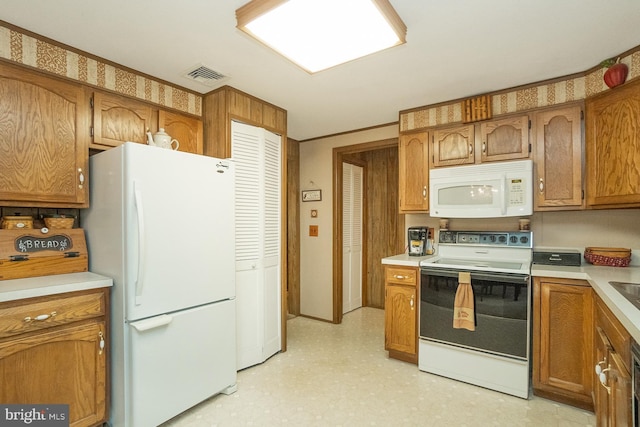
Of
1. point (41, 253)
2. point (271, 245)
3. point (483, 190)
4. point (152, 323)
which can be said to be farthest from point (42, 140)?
point (483, 190)

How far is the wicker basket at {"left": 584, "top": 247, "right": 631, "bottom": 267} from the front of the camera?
7.06 feet

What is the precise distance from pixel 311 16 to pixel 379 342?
2.91 metres

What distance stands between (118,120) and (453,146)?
2.65 metres

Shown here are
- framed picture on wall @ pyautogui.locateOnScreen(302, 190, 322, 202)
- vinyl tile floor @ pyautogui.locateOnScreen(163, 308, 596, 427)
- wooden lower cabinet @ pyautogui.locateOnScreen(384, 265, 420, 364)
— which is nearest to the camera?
vinyl tile floor @ pyautogui.locateOnScreen(163, 308, 596, 427)

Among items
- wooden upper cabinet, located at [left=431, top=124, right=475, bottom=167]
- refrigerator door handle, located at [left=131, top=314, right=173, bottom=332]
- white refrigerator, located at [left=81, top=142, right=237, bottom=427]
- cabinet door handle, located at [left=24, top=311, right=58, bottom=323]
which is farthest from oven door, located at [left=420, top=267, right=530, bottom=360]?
cabinet door handle, located at [left=24, top=311, right=58, bottom=323]

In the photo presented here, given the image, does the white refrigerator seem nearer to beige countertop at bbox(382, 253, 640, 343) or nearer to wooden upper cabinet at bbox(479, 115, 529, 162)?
beige countertop at bbox(382, 253, 640, 343)

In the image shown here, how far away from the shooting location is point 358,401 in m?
2.14

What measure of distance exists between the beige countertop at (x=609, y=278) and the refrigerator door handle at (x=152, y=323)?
2.13 m

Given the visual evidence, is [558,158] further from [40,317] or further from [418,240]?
[40,317]

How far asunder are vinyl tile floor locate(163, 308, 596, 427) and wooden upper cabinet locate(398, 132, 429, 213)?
4.71 ft

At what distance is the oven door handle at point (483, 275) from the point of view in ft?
7.07

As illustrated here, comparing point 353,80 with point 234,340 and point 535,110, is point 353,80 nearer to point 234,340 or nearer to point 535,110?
point 535,110

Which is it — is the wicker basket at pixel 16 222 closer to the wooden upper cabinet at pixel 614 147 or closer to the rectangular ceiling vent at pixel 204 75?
the rectangular ceiling vent at pixel 204 75

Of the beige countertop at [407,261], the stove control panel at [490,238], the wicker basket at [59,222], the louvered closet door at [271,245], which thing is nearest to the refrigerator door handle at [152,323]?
the wicker basket at [59,222]
